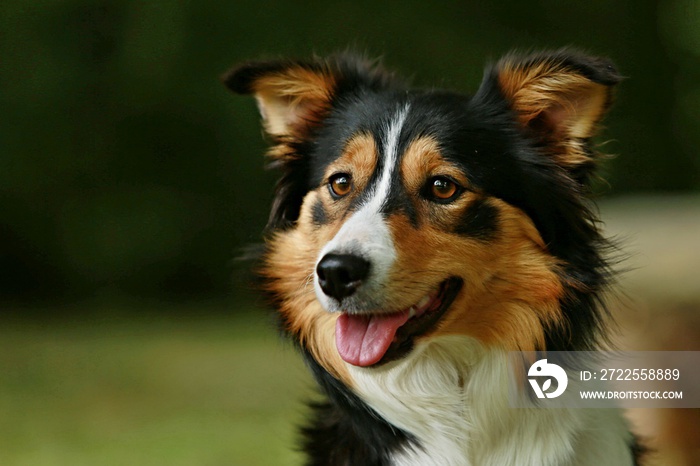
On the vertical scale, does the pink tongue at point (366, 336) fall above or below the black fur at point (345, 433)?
above

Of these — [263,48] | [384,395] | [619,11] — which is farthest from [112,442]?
[619,11]

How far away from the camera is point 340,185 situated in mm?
3131

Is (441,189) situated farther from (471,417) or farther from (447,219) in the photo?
(471,417)

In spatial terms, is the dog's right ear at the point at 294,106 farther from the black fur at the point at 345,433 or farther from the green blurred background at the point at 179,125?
the green blurred background at the point at 179,125

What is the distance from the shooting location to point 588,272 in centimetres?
302

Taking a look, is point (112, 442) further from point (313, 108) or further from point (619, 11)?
point (619, 11)

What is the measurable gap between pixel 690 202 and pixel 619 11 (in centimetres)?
271

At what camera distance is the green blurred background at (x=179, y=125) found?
8688mm

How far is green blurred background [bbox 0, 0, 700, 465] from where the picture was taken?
28.5ft

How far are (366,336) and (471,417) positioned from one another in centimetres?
47

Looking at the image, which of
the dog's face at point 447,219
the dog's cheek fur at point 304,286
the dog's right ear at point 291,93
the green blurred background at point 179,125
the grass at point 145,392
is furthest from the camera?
the green blurred background at point 179,125

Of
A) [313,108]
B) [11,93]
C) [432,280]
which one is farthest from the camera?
[11,93]

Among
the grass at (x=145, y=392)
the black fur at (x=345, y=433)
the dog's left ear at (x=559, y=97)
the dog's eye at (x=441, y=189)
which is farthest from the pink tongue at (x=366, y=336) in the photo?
the grass at (x=145, y=392)

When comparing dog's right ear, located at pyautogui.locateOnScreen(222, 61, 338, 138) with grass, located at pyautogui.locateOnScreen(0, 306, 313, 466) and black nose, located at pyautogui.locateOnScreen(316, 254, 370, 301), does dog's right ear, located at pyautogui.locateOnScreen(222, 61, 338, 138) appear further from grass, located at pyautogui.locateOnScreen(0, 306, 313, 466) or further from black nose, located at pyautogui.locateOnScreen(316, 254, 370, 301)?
grass, located at pyautogui.locateOnScreen(0, 306, 313, 466)
